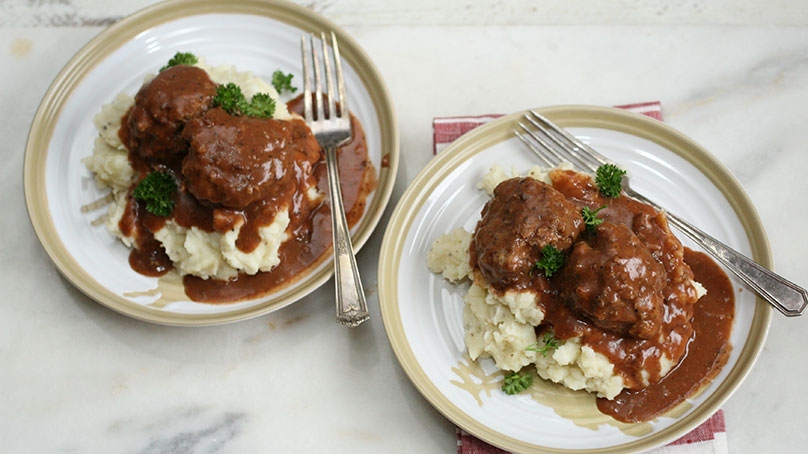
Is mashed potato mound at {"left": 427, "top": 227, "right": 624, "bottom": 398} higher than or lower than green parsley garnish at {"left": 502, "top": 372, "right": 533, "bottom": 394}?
higher

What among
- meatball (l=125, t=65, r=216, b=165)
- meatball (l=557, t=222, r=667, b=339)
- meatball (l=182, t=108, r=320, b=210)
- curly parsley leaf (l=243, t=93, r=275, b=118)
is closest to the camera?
meatball (l=557, t=222, r=667, b=339)

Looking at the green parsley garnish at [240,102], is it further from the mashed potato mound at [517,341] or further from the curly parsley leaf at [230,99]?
the mashed potato mound at [517,341]

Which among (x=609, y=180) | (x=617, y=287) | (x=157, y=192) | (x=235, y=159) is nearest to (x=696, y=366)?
(x=617, y=287)

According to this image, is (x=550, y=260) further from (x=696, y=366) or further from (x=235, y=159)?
(x=235, y=159)

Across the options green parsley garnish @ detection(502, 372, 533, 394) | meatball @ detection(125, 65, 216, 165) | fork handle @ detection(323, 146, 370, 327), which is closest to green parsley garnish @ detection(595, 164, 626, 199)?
green parsley garnish @ detection(502, 372, 533, 394)

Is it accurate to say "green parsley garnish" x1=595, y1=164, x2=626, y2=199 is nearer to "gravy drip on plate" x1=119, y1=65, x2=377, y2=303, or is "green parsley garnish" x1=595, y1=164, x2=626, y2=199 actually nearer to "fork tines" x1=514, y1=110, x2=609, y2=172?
"fork tines" x1=514, y1=110, x2=609, y2=172

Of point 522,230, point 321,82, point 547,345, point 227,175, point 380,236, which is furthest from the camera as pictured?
point 321,82
